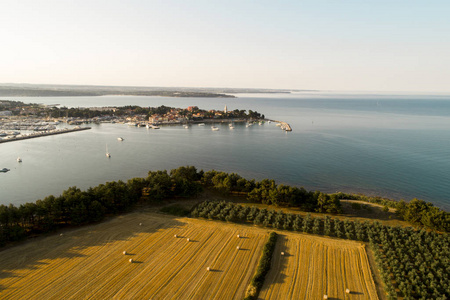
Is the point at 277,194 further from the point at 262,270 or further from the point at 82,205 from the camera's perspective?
the point at 82,205

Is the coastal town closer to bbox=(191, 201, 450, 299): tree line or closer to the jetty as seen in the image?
the jetty

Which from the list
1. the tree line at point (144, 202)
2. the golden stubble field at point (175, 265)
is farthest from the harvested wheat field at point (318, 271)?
the tree line at point (144, 202)

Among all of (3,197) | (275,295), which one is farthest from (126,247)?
(3,197)

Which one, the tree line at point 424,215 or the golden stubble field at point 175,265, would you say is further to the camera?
the tree line at point 424,215

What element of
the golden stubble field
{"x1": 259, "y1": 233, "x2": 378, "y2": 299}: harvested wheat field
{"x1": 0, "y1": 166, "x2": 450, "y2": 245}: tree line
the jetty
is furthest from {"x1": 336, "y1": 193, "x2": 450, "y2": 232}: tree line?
the jetty

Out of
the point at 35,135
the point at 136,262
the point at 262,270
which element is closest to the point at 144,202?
the point at 136,262

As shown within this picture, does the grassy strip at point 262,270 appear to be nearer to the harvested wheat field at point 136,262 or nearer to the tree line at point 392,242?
the harvested wheat field at point 136,262

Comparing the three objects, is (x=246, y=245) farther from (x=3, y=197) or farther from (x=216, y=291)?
(x=3, y=197)
